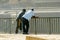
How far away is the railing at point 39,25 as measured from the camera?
14.9 meters

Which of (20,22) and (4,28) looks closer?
(20,22)

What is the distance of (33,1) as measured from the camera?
26.5 m

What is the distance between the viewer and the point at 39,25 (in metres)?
15.8

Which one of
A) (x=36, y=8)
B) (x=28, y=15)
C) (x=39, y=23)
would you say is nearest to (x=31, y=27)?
(x=39, y=23)

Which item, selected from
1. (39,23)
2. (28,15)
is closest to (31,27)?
(39,23)

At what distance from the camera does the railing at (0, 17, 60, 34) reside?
1491 centimetres

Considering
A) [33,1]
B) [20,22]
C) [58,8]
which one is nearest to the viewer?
[20,22]

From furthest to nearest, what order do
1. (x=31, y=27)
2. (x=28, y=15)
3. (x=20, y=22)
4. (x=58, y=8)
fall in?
(x=58, y=8)
(x=31, y=27)
(x=20, y=22)
(x=28, y=15)

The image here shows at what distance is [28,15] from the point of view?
1245 centimetres

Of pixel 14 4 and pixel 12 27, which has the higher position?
pixel 14 4

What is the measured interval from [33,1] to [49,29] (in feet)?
39.0

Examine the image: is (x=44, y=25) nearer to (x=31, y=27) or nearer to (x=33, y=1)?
(x=31, y=27)

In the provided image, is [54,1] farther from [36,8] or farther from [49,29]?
[49,29]

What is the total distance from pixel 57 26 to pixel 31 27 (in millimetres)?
1927
